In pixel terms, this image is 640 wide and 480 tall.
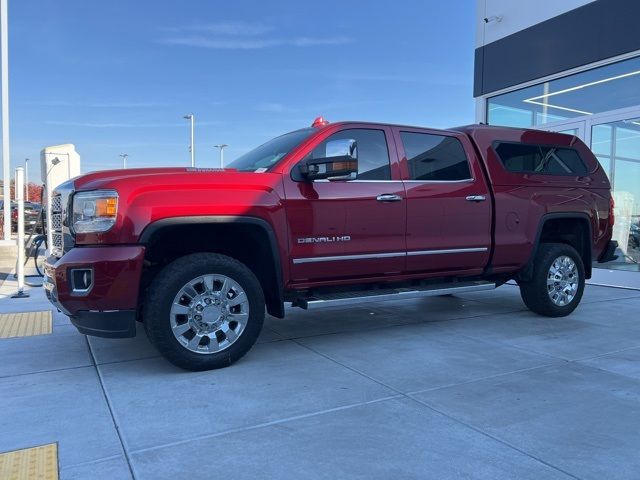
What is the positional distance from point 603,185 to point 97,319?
6083 mm

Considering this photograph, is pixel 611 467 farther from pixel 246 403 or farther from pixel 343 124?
pixel 343 124

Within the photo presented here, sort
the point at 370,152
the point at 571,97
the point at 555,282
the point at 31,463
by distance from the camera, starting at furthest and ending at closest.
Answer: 1. the point at 571,97
2. the point at 555,282
3. the point at 370,152
4. the point at 31,463

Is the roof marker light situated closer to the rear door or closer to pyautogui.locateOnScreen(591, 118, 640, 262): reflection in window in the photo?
the rear door

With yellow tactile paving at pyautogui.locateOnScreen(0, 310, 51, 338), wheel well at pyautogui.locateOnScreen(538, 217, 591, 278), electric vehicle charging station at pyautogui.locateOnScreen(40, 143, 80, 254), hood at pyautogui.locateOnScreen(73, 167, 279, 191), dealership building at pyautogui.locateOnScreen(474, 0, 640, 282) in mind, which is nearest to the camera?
hood at pyautogui.locateOnScreen(73, 167, 279, 191)

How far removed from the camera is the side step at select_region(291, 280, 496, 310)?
4687mm

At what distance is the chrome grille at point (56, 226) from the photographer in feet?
14.5

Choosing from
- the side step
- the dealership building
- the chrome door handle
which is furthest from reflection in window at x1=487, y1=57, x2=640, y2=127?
the chrome door handle

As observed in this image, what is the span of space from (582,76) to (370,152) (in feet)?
21.4

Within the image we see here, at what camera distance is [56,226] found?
457 centimetres

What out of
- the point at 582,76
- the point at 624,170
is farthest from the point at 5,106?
the point at 624,170

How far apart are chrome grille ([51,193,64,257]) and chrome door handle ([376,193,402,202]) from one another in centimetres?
274

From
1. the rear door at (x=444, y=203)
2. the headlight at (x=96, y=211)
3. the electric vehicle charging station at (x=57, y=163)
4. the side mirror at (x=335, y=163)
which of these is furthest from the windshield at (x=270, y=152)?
the electric vehicle charging station at (x=57, y=163)

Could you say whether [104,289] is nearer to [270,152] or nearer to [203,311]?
[203,311]

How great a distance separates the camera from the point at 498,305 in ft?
23.9
